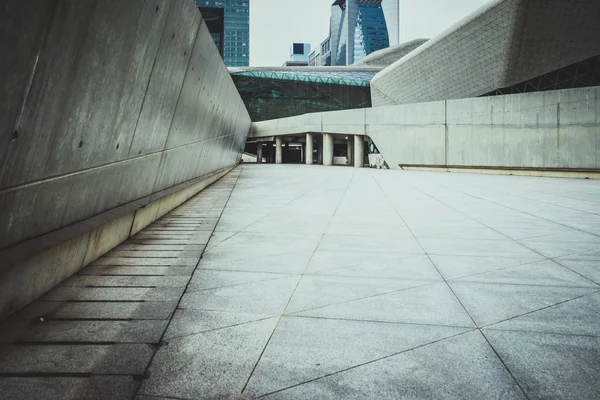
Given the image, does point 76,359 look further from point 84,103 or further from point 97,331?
point 84,103

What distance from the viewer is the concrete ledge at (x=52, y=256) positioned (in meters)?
2.69

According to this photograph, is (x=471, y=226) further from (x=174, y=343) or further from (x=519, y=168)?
(x=519, y=168)

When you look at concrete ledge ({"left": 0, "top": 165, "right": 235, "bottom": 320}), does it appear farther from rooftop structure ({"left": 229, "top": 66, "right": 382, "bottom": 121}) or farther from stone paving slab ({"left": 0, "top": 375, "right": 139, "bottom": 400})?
rooftop structure ({"left": 229, "top": 66, "right": 382, "bottom": 121})

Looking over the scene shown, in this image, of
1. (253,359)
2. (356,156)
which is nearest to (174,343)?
(253,359)

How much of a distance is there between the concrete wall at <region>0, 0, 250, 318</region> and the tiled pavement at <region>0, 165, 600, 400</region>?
683mm

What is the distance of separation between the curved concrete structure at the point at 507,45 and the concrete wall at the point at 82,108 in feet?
79.8

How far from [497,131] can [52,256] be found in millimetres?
19367

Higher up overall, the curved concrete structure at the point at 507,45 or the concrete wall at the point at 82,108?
the curved concrete structure at the point at 507,45


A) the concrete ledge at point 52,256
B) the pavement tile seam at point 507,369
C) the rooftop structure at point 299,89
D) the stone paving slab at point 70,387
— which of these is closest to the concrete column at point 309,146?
the concrete ledge at point 52,256

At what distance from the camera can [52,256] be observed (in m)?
3.33

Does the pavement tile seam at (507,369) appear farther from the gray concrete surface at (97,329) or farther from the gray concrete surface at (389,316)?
the gray concrete surface at (97,329)

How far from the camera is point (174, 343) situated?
2369 mm

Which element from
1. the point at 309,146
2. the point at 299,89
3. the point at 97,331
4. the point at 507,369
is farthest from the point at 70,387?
the point at 299,89

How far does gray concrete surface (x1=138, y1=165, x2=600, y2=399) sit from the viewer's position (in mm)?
1933
